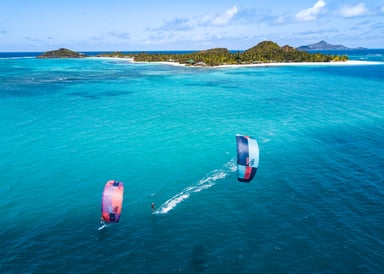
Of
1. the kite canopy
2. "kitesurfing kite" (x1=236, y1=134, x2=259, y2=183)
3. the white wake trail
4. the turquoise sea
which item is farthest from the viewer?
the white wake trail

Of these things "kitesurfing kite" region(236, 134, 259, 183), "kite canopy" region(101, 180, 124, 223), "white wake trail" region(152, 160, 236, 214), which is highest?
"kitesurfing kite" region(236, 134, 259, 183)

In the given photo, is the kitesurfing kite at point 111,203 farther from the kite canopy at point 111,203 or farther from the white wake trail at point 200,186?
the white wake trail at point 200,186

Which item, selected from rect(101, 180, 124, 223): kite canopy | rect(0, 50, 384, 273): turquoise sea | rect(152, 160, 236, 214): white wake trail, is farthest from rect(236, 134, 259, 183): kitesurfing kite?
rect(101, 180, 124, 223): kite canopy

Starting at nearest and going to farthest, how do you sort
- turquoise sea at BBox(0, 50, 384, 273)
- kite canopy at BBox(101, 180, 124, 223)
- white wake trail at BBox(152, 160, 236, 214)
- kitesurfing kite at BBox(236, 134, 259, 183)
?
kite canopy at BBox(101, 180, 124, 223), turquoise sea at BBox(0, 50, 384, 273), kitesurfing kite at BBox(236, 134, 259, 183), white wake trail at BBox(152, 160, 236, 214)

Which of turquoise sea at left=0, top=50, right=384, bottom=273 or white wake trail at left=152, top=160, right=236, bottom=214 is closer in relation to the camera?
turquoise sea at left=0, top=50, right=384, bottom=273

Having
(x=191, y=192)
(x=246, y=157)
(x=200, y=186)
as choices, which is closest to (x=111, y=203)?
(x=246, y=157)

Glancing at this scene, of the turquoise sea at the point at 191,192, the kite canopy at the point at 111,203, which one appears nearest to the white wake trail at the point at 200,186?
the turquoise sea at the point at 191,192

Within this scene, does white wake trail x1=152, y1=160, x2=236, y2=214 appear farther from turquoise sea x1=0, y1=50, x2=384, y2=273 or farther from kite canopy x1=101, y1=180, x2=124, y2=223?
kite canopy x1=101, y1=180, x2=124, y2=223

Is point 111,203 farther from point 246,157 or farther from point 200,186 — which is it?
point 200,186

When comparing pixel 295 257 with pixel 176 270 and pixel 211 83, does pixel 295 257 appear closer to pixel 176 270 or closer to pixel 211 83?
pixel 176 270
